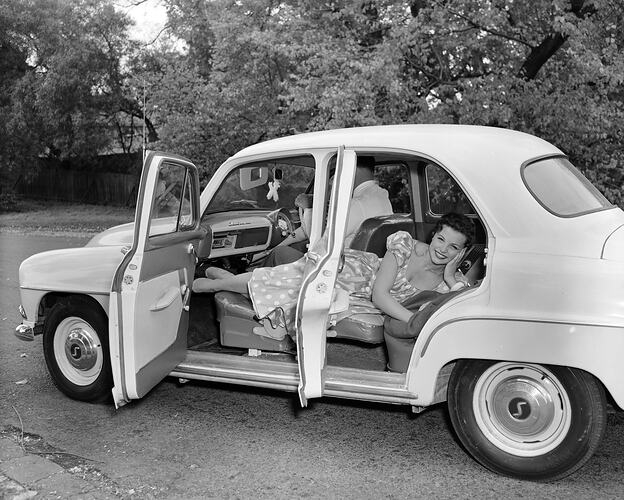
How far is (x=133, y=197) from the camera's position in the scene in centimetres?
3033

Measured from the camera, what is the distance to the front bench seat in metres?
4.71

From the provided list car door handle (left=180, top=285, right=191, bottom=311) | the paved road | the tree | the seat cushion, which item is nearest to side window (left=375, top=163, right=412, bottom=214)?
the seat cushion

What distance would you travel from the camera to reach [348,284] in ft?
16.0

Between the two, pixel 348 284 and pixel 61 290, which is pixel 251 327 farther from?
pixel 61 290

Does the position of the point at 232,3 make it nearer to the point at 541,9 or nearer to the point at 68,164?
the point at 541,9

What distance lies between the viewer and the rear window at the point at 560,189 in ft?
13.1

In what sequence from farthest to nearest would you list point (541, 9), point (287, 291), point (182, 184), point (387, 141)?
point (541, 9), point (182, 184), point (287, 291), point (387, 141)

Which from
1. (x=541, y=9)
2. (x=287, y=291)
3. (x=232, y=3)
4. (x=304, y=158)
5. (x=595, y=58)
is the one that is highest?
(x=232, y=3)

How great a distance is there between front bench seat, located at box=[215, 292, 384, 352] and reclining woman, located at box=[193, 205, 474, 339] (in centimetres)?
7

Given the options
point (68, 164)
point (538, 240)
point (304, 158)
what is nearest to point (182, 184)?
point (304, 158)

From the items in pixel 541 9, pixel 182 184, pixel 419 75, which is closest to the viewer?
pixel 182 184

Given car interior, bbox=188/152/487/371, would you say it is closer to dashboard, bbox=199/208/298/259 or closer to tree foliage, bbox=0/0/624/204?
dashboard, bbox=199/208/298/259

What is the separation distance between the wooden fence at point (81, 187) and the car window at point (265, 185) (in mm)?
24510

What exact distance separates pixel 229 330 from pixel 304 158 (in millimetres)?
1320
